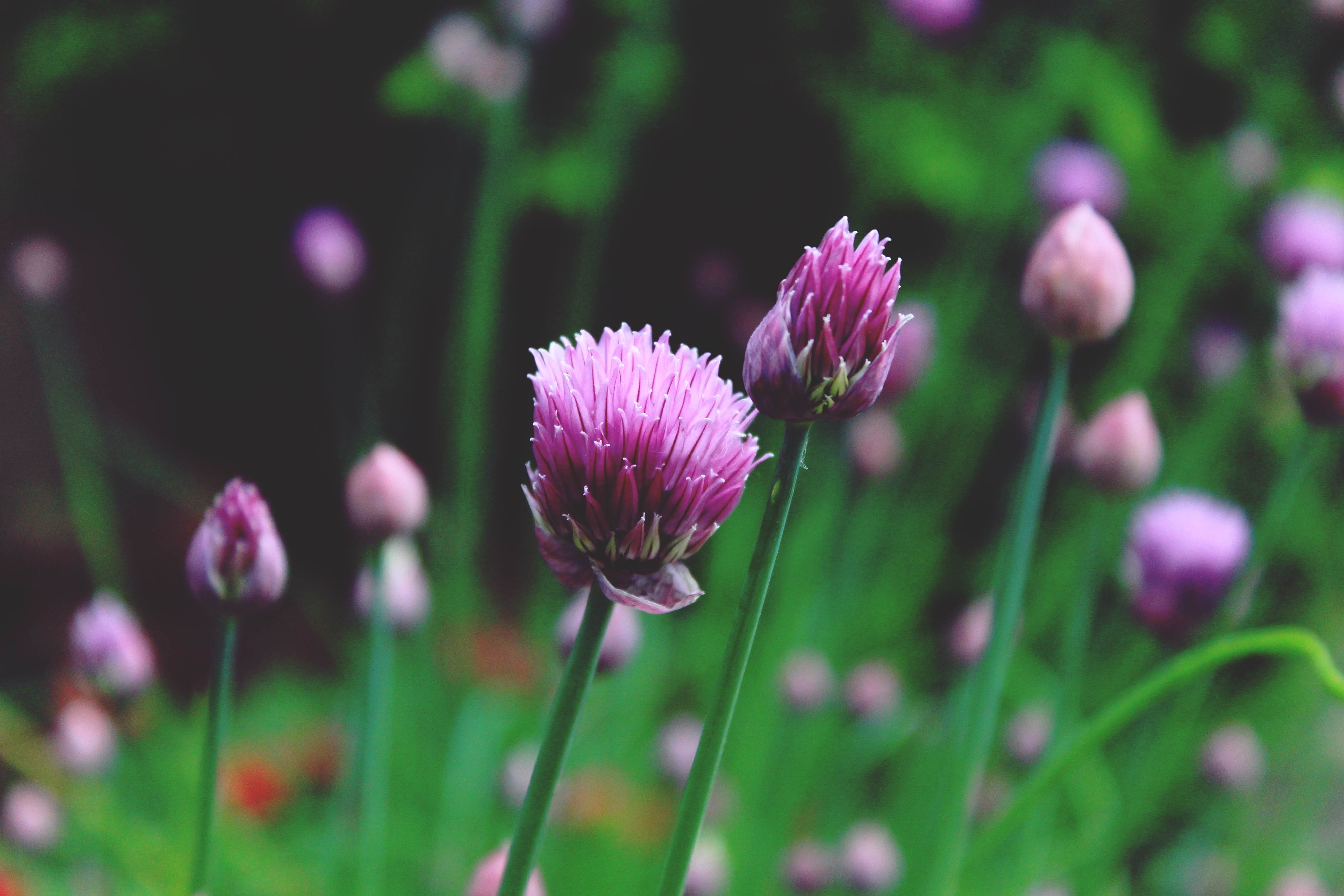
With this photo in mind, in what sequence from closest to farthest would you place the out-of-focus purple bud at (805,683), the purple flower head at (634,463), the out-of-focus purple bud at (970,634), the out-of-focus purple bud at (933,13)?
the purple flower head at (634,463)
the out-of-focus purple bud at (970,634)
the out-of-focus purple bud at (805,683)
the out-of-focus purple bud at (933,13)

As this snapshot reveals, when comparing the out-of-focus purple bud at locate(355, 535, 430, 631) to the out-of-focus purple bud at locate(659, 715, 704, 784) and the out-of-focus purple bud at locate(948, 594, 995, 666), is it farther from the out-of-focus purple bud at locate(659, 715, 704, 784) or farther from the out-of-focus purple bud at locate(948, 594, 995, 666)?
the out-of-focus purple bud at locate(948, 594, 995, 666)

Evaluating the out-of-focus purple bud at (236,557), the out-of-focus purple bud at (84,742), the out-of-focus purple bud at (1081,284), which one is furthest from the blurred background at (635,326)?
the out-of-focus purple bud at (236,557)

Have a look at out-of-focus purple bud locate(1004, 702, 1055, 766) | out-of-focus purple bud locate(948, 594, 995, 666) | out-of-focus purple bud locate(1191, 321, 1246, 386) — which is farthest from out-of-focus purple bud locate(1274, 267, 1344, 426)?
out-of-focus purple bud locate(1191, 321, 1246, 386)

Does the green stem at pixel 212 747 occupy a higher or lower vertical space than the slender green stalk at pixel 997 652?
lower

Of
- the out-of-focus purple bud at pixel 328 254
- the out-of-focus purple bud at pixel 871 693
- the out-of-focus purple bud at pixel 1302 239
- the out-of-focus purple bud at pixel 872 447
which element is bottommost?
the out-of-focus purple bud at pixel 871 693

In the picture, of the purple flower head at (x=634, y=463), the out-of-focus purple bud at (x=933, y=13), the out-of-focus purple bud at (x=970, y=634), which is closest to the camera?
the purple flower head at (x=634, y=463)

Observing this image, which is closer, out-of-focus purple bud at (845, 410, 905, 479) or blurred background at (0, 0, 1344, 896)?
out-of-focus purple bud at (845, 410, 905, 479)

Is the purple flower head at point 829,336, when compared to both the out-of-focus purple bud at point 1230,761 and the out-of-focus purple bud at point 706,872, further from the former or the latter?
the out-of-focus purple bud at point 1230,761
